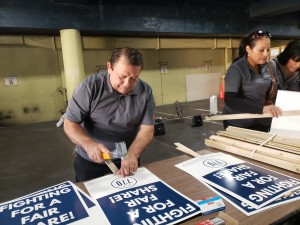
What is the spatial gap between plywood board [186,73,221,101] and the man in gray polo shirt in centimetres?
617

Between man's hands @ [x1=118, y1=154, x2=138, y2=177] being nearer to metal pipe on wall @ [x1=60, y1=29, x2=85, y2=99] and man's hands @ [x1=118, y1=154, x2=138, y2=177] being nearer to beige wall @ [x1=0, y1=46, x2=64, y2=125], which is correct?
metal pipe on wall @ [x1=60, y1=29, x2=85, y2=99]

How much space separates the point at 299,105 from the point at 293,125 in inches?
6.1

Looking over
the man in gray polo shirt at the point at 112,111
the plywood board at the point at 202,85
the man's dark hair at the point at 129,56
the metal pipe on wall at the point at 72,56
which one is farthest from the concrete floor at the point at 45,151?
the plywood board at the point at 202,85

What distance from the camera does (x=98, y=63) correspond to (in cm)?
606

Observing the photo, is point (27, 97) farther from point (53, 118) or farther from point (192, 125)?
point (192, 125)

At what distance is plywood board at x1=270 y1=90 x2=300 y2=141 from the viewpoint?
1.57 metres

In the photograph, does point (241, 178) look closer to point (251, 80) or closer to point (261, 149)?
point (261, 149)

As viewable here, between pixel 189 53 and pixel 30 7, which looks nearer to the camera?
pixel 30 7

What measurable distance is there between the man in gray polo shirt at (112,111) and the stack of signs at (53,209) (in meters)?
0.27

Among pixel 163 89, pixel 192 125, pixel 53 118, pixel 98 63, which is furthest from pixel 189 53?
pixel 53 118

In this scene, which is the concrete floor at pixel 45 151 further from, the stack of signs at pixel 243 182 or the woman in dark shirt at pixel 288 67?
the stack of signs at pixel 243 182

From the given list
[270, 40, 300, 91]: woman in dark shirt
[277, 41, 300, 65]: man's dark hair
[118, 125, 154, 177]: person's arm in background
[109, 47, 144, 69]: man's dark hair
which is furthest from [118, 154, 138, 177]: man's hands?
[277, 41, 300, 65]: man's dark hair

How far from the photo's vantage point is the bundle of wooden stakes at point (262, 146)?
1.08m

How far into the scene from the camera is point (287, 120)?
1.61 m
